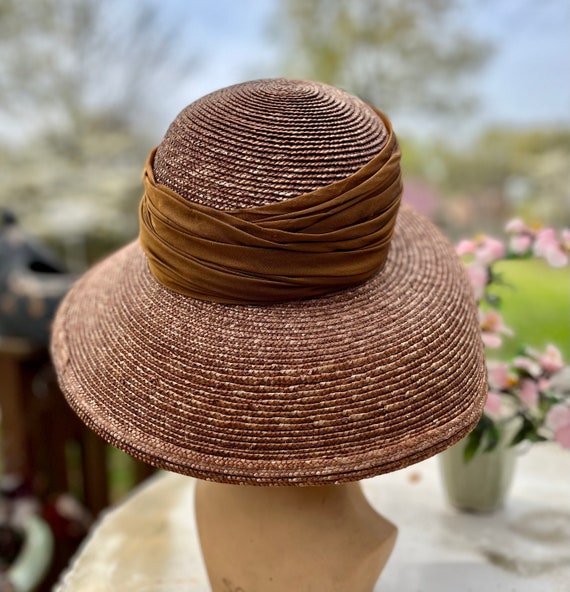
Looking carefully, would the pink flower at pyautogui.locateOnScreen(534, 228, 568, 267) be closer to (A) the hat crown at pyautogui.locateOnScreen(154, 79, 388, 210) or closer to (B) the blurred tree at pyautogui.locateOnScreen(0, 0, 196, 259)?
(A) the hat crown at pyautogui.locateOnScreen(154, 79, 388, 210)

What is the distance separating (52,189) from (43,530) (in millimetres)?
1760

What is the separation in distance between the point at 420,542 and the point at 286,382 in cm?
68

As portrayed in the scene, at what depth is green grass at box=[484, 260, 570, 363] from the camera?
97.5 inches

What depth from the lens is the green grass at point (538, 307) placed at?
2477mm

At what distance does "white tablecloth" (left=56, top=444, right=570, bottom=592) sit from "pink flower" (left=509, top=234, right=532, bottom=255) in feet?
1.82

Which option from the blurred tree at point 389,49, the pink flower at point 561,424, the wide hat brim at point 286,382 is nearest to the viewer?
the wide hat brim at point 286,382

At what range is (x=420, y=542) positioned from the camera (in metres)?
1.23

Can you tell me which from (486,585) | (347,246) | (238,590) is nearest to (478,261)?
(347,246)

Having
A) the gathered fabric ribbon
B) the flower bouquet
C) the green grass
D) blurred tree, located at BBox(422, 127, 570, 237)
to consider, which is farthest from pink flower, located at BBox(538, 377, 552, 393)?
blurred tree, located at BBox(422, 127, 570, 237)

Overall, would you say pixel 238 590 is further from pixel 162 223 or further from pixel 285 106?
pixel 285 106

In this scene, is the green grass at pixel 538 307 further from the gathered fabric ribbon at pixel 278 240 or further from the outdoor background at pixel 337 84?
the gathered fabric ribbon at pixel 278 240

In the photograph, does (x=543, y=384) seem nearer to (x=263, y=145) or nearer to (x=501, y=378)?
(x=501, y=378)

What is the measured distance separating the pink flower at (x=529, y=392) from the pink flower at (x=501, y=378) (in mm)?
20

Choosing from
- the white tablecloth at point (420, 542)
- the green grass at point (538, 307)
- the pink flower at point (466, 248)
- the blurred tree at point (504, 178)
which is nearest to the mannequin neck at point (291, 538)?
the white tablecloth at point (420, 542)
